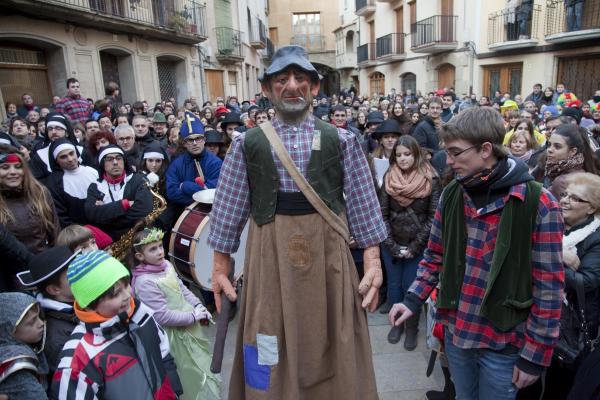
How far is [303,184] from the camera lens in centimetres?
204

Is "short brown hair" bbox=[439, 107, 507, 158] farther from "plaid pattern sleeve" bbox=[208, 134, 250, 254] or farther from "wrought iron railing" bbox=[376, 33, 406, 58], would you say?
"wrought iron railing" bbox=[376, 33, 406, 58]

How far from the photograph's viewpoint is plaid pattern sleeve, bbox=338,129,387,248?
2.21 m

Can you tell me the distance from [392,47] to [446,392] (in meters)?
23.5

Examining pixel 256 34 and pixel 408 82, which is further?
pixel 256 34

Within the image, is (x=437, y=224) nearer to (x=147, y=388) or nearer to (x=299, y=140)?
(x=299, y=140)

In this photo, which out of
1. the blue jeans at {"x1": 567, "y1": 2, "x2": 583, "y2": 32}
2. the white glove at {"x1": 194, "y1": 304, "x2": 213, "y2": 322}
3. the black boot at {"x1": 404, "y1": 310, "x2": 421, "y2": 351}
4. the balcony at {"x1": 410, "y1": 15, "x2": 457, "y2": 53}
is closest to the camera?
the white glove at {"x1": 194, "y1": 304, "x2": 213, "y2": 322}

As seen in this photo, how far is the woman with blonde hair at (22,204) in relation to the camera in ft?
9.87

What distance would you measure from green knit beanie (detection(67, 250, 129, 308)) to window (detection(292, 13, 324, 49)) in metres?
37.7

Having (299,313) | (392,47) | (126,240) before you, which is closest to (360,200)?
(299,313)

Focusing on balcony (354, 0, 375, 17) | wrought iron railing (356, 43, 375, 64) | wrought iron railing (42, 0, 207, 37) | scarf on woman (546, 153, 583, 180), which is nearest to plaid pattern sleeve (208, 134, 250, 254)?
scarf on woman (546, 153, 583, 180)

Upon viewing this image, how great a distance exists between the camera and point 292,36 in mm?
37438

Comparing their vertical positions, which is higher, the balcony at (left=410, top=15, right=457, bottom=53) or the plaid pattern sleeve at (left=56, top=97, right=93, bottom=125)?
the balcony at (left=410, top=15, right=457, bottom=53)

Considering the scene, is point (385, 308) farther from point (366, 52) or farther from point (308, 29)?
point (308, 29)

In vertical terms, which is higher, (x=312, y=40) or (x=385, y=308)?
(x=312, y=40)
